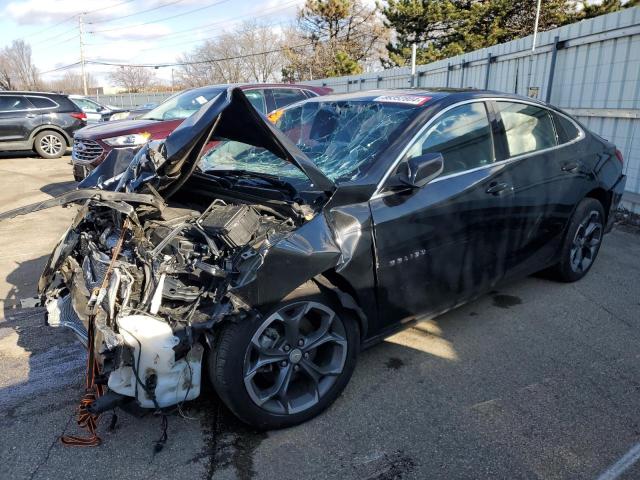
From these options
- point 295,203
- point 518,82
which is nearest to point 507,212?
point 295,203

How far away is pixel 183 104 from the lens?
8.23 metres

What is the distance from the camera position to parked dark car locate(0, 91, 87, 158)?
13.0 metres

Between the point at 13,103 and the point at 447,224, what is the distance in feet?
44.8

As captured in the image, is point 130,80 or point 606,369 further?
point 130,80

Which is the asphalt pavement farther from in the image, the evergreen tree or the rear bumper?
the evergreen tree

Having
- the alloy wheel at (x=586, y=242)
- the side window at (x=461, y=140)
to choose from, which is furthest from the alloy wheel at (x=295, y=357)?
the alloy wheel at (x=586, y=242)

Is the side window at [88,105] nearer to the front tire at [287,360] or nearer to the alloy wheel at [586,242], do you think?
the alloy wheel at [586,242]

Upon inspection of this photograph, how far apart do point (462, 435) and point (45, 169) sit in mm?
12049

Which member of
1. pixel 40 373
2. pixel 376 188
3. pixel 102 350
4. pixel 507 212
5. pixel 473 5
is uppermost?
pixel 473 5

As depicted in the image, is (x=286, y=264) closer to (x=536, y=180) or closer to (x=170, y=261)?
(x=170, y=261)

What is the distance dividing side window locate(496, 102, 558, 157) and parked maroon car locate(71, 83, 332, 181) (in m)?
4.13

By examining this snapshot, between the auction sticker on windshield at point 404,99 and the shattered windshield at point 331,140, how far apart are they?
2.0 inches

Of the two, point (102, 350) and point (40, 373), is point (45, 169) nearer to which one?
point (40, 373)

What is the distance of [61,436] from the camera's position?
2.65 metres
